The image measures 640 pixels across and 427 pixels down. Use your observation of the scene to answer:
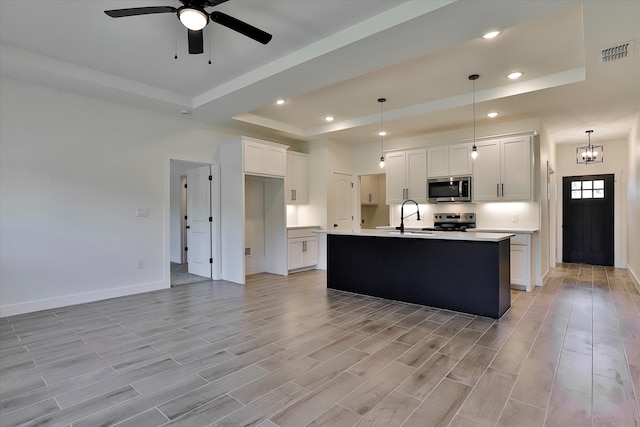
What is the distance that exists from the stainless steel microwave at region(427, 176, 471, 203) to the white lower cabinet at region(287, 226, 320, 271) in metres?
2.45

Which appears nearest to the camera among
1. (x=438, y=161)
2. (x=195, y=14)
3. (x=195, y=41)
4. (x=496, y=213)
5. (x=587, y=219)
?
(x=195, y=14)

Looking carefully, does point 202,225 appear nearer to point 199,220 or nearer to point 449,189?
point 199,220

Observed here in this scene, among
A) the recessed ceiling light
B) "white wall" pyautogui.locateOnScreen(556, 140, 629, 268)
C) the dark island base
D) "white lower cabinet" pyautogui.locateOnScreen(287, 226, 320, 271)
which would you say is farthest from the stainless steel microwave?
"white wall" pyautogui.locateOnScreen(556, 140, 629, 268)

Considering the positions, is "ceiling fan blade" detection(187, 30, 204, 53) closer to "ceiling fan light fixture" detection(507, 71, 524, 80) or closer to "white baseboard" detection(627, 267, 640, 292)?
"ceiling fan light fixture" detection(507, 71, 524, 80)

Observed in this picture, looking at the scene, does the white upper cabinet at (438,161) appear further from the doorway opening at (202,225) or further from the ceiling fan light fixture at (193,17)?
the ceiling fan light fixture at (193,17)

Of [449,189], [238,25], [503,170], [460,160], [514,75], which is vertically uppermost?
[514,75]

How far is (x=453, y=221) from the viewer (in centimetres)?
613

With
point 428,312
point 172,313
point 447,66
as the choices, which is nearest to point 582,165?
point 447,66

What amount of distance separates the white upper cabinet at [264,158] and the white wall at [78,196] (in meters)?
1.09

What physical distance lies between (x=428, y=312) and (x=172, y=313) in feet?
10.1

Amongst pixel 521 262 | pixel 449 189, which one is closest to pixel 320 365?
pixel 521 262

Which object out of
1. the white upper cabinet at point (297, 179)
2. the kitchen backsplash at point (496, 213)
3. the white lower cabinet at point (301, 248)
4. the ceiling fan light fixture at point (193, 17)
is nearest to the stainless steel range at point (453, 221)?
the kitchen backsplash at point (496, 213)

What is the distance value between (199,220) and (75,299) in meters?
2.39

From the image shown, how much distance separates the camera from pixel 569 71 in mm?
3957
